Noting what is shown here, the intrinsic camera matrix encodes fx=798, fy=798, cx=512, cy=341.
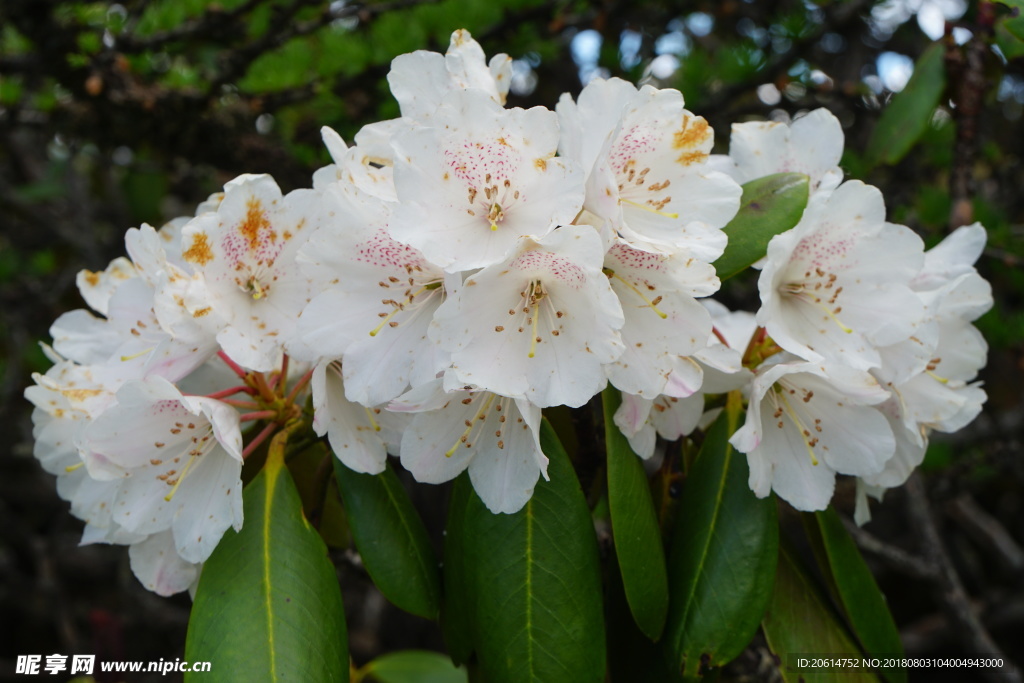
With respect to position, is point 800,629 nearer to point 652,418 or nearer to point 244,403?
point 652,418

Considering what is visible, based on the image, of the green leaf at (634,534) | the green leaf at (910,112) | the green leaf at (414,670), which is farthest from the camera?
the green leaf at (414,670)

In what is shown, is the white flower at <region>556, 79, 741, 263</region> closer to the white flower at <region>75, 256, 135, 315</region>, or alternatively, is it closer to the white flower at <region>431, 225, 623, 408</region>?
the white flower at <region>431, 225, 623, 408</region>

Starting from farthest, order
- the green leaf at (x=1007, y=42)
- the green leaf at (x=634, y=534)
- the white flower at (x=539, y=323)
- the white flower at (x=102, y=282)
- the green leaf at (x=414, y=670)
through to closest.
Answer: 1. the green leaf at (x=414, y=670)
2. the green leaf at (x=1007, y=42)
3. the white flower at (x=102, y=282)
4. the green leaf at (x=634, y=534)
5. the white flower at (x=539, y=323)

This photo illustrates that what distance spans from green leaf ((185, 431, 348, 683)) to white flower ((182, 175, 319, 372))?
0.15 metres

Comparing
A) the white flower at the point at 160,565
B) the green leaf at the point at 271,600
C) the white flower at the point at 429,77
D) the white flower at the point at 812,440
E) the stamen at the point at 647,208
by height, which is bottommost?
the white flower at the point at 160,565

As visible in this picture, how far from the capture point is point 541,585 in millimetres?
917

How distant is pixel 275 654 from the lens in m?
0.88

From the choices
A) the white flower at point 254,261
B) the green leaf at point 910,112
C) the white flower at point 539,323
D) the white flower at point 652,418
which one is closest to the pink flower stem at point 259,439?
the white flower at point 254,261

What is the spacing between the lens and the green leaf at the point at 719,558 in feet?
3.10

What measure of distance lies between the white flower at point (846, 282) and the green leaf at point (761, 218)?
0.06 ft

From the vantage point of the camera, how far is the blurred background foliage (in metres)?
1.68

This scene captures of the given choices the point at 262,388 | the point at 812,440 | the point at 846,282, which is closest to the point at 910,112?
the point at 846,282

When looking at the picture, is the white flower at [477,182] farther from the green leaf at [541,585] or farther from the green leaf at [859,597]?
the green leaf at [859,597]

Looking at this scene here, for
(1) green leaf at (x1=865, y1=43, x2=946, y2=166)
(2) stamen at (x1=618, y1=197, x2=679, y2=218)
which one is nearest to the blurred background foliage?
(1) green leaf at (x1=865, y1=43, x2=946, y2=166)
